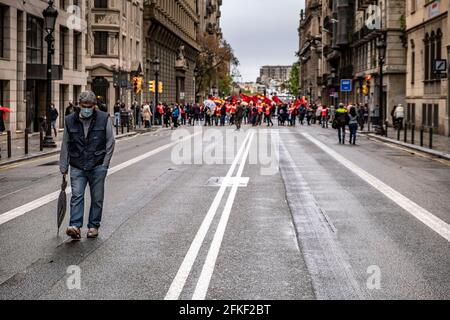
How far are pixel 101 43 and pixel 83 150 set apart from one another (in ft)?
157

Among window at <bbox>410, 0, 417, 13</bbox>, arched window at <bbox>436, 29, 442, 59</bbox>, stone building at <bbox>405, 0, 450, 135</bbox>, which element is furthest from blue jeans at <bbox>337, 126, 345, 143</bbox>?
window at <bbox>410, 0, 417, 13</bbox>

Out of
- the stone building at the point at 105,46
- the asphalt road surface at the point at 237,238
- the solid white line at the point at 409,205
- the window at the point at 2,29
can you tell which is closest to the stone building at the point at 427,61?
the stone building at the point at 105,46

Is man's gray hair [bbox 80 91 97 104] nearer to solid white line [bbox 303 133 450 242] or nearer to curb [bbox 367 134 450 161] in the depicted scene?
solid white line [bbox 303 133 450 242]

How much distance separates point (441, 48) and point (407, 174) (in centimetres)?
2324

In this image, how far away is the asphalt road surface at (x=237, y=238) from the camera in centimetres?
725

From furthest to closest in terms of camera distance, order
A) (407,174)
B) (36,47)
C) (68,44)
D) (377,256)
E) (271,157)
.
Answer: (68,44) → (36,47) → (271,157) → (407,174) → (377,256)

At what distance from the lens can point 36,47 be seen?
3834 cm

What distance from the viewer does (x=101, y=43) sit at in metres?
56.2

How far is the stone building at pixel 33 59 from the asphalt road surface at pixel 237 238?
16.4m

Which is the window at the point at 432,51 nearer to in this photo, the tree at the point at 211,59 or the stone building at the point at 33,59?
the stone building at the point at 33,59
